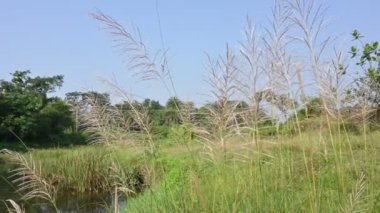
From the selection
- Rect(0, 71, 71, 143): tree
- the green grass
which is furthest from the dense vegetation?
Rect(0, 71, 71, 143): tree

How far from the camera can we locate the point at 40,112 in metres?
30.5

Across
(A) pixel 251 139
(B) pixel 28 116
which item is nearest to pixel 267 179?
(A) pixel 251 139

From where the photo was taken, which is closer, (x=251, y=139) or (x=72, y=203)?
(x=251, y=139)

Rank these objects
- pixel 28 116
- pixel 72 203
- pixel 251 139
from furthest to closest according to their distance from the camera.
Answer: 1. pixel 28 116
2. pixel 72 203
3. pixel 251 139

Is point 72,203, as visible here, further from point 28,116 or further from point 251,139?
point 28,116

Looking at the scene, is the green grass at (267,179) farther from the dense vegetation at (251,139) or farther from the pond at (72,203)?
the pond at (72,203)

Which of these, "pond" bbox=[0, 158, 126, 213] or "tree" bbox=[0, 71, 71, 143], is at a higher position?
"tree" bbox=[0, 71, 71, 143]

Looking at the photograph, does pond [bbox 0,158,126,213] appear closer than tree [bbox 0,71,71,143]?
Yes

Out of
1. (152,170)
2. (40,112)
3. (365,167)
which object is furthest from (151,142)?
(40,112)

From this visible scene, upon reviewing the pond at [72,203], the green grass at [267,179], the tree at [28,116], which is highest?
the tree at [28,116]

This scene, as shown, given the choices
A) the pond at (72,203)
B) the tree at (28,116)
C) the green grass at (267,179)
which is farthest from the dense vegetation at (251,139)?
the tree at (28,116)

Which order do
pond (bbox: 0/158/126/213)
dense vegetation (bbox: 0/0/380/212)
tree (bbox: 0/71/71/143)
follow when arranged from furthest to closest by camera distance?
tree (bbox: 0/71/71/143) < pond (bbox: 0/158/126/213) < dense vegetation (bbox: 0/0/380/212)

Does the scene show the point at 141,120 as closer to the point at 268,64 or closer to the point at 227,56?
the point at 227,56

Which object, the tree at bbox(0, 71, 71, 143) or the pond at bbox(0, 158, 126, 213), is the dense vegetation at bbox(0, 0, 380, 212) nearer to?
the pond at bbox(0, 158, 126, 213)
